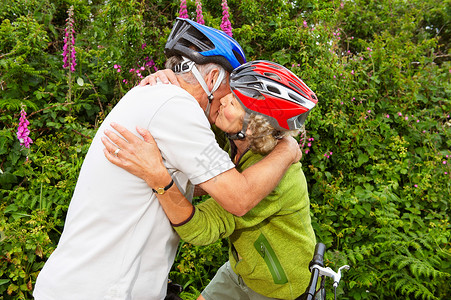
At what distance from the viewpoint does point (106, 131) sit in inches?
67.9

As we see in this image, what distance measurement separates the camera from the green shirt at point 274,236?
197cm

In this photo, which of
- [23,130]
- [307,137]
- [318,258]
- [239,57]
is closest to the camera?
[318,258]

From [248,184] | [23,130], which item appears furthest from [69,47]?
[248,184]

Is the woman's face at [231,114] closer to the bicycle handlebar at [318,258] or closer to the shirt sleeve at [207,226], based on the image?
the shirt sleeve at [207,226]

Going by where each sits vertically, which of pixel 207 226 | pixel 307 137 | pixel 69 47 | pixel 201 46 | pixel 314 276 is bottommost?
pixel 307 137

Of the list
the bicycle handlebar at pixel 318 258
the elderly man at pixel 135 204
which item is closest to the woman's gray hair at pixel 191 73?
the elderly man at pixel 135 204

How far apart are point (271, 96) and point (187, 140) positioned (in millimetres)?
668

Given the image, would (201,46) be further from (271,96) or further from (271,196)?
(271,196)

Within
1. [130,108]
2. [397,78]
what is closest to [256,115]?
[130,108]

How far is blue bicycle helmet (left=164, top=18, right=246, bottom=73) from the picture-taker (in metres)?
2.09

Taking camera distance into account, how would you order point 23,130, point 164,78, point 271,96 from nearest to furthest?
point 164,78, point 271,96, point 23,130

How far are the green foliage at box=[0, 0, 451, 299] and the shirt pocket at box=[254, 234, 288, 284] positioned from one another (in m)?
1.74

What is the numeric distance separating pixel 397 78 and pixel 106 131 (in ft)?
16.1

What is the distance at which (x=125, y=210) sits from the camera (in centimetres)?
167
